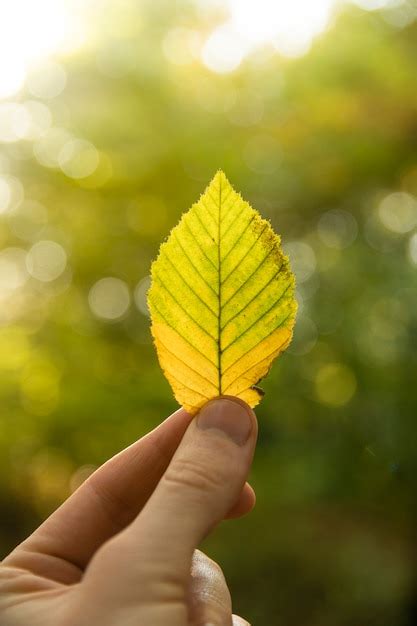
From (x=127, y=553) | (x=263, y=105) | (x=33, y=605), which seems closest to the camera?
(x=127, y=553)

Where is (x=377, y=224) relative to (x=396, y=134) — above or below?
below

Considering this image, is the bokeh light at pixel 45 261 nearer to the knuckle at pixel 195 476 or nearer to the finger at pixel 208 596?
the finger at pixel 208 596

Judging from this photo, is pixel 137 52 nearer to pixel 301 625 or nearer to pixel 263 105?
pixel 263 105

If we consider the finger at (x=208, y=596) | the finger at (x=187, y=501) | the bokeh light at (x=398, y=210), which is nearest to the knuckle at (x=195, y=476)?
the finger at (x=187, y=501)

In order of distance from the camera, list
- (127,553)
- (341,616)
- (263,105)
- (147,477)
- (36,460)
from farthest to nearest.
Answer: (36,460) → (263,105) → (341,616) → (147,477) → (127,553)

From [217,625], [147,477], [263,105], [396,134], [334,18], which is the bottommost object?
[217,625]

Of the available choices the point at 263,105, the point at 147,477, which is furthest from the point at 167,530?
the point at 263,105

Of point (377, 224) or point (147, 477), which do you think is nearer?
point (147, 477)
